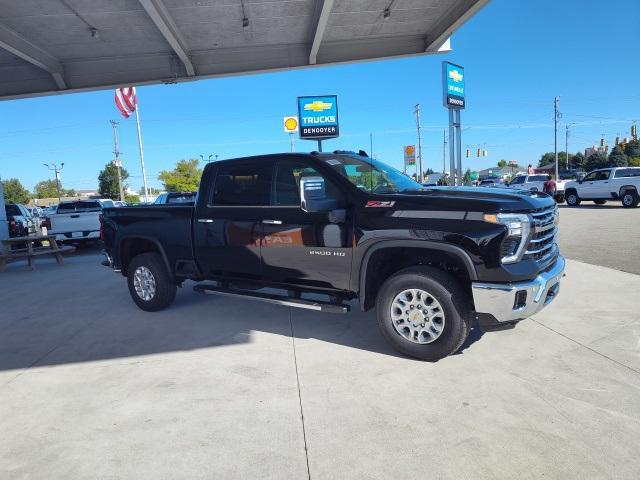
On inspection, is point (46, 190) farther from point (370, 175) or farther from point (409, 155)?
point (370, 175)

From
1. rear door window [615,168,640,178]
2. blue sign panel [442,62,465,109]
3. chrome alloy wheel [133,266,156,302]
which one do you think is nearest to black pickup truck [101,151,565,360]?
chrome alloy wheel [133,266,156,302]

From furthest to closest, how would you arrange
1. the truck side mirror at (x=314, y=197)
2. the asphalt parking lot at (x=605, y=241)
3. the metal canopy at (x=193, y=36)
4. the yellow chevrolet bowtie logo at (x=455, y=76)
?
1. the yellow chevrolet bowtie logo at (x=455, y=76)
2. the asphalt parking lot at (x=605, y=241)
3. the metal canopy at (x=193, y=36)
4. the truck side mirror at (x=314, y=197)

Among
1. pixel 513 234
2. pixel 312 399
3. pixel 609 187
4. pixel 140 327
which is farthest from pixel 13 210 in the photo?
pixel 609 187

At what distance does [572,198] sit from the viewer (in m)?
23.0

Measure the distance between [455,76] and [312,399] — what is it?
12796 millimetres

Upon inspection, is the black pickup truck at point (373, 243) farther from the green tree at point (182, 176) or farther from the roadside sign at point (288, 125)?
the green tree at point (182, 176)

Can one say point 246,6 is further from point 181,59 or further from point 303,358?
point 303,358

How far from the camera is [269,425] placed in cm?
305

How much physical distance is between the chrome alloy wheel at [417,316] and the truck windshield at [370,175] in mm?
1157

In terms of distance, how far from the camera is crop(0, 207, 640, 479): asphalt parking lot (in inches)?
104

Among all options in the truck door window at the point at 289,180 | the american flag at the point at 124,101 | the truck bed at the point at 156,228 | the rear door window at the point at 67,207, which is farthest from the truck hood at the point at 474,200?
the american flag at the point at 124,101

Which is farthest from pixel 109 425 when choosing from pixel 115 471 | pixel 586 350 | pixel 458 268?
pixel 586 350

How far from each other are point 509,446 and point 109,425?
2.76 metres

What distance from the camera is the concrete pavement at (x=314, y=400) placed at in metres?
2.63
